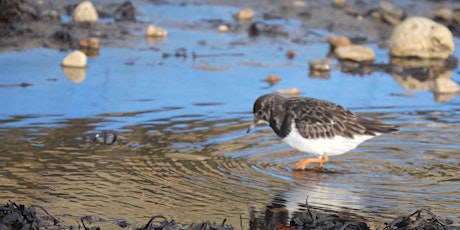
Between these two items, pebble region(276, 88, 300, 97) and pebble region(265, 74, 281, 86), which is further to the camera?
pebble region(265, 74, 281, 86)

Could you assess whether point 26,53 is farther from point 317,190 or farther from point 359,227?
point 359,227

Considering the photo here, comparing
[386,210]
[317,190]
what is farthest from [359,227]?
[317,190]

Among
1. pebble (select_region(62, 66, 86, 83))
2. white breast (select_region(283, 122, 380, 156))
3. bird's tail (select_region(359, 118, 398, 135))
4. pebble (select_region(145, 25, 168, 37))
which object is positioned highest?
pebble (select_region(145, 25, 168, 37))

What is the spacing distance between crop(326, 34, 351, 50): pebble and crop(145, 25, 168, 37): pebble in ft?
8.96

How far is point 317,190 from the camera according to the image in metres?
8.45

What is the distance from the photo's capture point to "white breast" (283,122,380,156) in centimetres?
910

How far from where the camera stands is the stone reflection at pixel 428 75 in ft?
42.3

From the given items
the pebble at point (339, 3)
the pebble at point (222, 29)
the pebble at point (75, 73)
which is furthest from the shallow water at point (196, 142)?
the pebble at point (339, 3)

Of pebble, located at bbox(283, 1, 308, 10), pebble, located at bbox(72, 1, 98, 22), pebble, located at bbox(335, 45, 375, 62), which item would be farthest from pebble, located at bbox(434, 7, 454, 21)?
pebble, located at bbox(72, 1, 98, 22)

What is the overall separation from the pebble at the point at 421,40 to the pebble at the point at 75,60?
495cm

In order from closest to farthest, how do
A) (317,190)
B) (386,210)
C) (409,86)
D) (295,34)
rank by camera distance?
(386,210), (317,190), (409,86), (295,34)

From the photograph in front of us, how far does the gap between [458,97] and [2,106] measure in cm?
584

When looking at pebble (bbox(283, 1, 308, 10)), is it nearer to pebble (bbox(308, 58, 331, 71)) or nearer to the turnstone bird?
pebble (bbox(308, 58, 331, 71))

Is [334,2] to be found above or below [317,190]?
above
